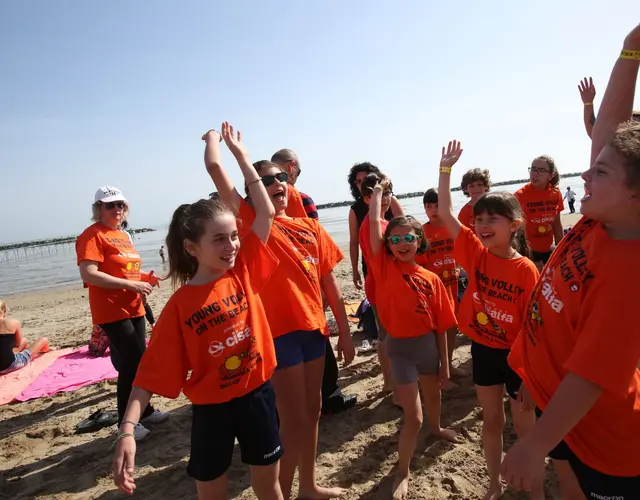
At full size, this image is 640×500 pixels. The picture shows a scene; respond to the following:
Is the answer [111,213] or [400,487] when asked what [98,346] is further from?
[400,487]

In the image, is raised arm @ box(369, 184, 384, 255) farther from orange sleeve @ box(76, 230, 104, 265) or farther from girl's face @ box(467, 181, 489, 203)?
orange sleeve @ box(76, 230, 104, 265)

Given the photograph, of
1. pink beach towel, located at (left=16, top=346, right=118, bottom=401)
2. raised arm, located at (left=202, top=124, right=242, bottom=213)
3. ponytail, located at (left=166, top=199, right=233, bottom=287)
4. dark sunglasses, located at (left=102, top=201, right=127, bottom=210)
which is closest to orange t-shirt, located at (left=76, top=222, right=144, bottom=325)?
dark sunglasses, located at (left=102, top=201, right=127, bottom=210)

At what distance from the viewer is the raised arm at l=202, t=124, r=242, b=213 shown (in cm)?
250

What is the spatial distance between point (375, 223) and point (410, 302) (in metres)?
0.69

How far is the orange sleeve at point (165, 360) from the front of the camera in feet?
6.86

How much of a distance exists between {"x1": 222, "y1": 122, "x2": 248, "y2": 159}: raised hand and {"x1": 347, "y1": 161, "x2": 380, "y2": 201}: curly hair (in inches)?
96.9

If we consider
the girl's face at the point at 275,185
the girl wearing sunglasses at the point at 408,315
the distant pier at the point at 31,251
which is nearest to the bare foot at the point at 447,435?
the girl wearing sunglasses at the point at 408,315

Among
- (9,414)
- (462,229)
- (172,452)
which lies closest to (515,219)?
(462,229)

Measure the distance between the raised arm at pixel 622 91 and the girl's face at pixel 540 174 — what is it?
3.79 metres

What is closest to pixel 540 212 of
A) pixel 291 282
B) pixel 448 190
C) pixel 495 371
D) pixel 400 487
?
pixel 448 190

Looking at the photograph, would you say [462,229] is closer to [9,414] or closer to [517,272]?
[517,272]

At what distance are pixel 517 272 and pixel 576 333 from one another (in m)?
1.27

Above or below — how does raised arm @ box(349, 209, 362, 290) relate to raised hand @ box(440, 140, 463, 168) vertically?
below

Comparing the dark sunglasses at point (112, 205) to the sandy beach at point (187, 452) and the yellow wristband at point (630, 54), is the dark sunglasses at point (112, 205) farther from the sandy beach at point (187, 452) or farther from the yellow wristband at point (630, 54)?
the yellow wristband at point (630, 54)
